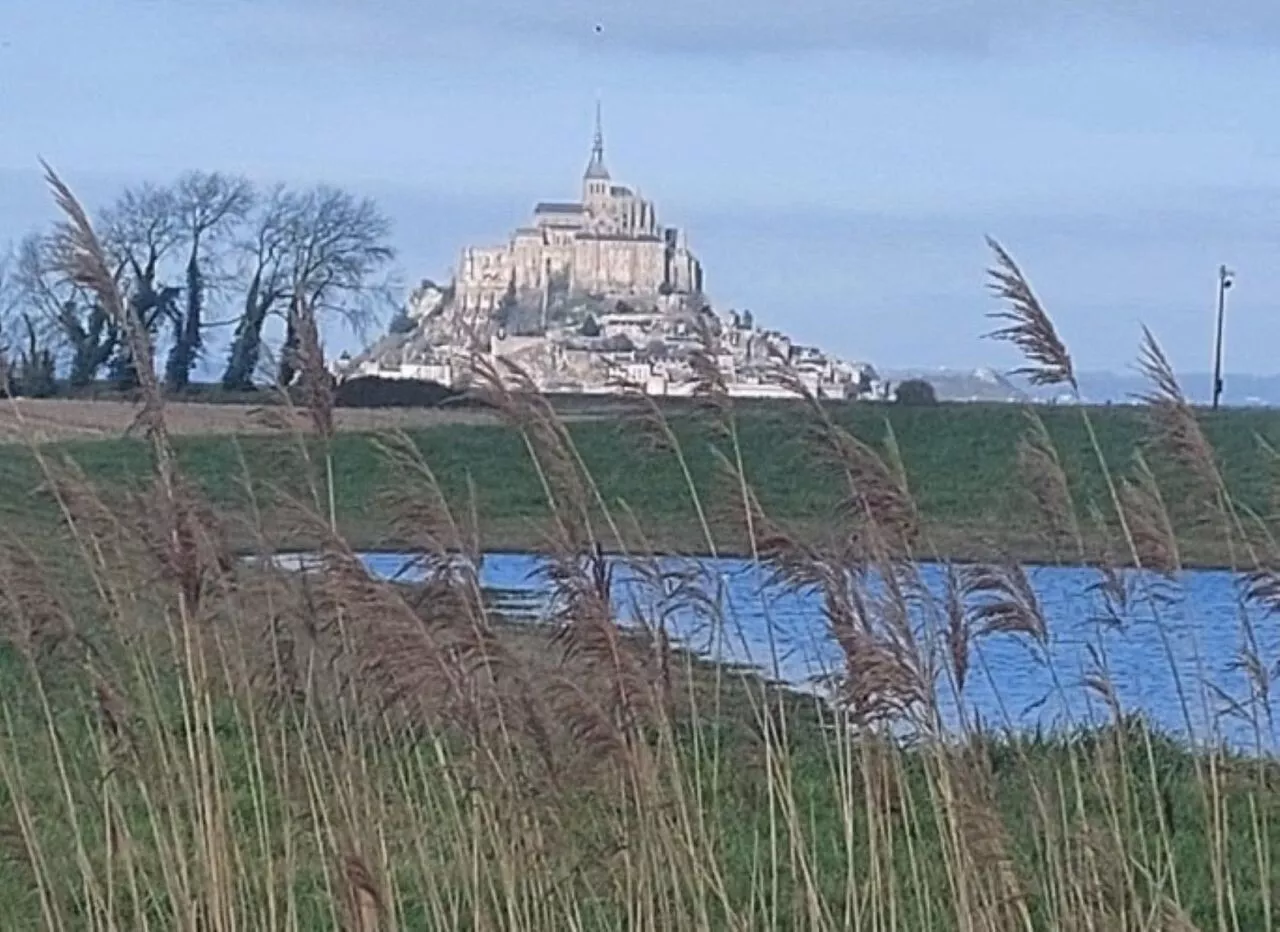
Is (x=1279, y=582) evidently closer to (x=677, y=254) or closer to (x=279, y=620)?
(x=279, y=620)

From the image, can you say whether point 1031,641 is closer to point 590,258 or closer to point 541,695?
point 541,695

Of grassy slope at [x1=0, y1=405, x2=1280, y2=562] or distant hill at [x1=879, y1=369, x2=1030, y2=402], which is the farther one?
grassy slope at [x1=0, y1=405, x2=1280, y2=562]

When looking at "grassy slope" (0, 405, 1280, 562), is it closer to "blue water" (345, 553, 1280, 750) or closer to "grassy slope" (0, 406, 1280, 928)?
"blue water" (345, 553, 1280, 750)

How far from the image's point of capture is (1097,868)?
5.26 m

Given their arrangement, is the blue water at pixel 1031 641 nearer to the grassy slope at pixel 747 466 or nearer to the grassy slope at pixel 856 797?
the grassy slope at pixel 856 797

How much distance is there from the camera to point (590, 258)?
32.4 m

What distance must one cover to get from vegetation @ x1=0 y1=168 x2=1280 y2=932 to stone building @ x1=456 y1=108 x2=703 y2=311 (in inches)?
58.4

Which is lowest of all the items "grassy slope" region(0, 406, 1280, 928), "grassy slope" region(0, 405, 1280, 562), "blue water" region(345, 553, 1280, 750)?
"grassy slope" region(0, 406, 1280, 928)

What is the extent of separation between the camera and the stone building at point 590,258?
472 inches

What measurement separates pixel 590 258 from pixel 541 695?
89.5ft

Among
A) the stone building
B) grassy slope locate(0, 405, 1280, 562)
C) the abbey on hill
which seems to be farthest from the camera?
grassy slope locate(0, 405, 1280, 562)

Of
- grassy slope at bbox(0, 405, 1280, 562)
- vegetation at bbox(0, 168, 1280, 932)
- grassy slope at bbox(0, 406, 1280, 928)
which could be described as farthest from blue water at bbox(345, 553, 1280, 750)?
grassy slope at bbox(0, 405, 1280, 562)

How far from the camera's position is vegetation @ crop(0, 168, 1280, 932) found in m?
5.27

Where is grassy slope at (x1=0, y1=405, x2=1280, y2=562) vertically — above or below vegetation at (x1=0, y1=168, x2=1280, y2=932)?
above
